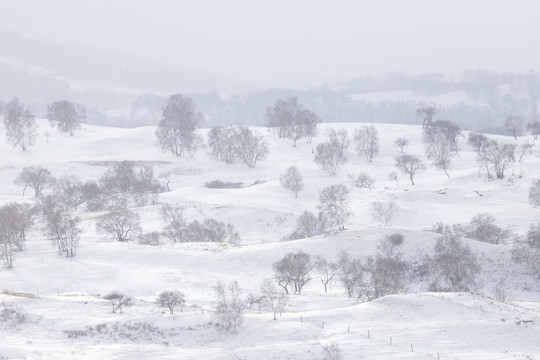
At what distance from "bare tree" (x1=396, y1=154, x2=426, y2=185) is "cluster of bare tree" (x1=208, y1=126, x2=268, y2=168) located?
110 ft

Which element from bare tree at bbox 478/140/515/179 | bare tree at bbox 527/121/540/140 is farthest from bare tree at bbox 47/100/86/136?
bare tree at bbox 527/121/540/140

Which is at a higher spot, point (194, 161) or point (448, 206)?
point (194, 161)

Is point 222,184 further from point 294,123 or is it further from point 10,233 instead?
point 10,233

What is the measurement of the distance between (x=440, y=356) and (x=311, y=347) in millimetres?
6855

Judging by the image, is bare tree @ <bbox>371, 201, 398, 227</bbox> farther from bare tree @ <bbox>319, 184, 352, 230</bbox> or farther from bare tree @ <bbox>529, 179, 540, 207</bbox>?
bare tree @ <bbox>529, 179, 540, 207</bbox>

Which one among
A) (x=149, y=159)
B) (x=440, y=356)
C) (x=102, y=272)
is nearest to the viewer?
(x=440, y=356)

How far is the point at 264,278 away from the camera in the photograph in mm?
52656

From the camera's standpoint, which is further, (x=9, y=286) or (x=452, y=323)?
(x=9, y=286)

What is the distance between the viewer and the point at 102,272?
51.4 m

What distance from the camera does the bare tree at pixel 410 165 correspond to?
10212 cm

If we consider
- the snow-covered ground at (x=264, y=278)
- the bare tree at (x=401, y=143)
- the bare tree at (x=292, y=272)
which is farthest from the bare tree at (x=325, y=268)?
the bare tree at (x=401, y=143)

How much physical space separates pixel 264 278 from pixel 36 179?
6319 cm

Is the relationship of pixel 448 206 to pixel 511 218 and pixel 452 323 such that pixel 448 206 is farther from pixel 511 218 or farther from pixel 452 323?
pixel 452 323

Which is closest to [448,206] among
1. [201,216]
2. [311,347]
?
[201,216]
